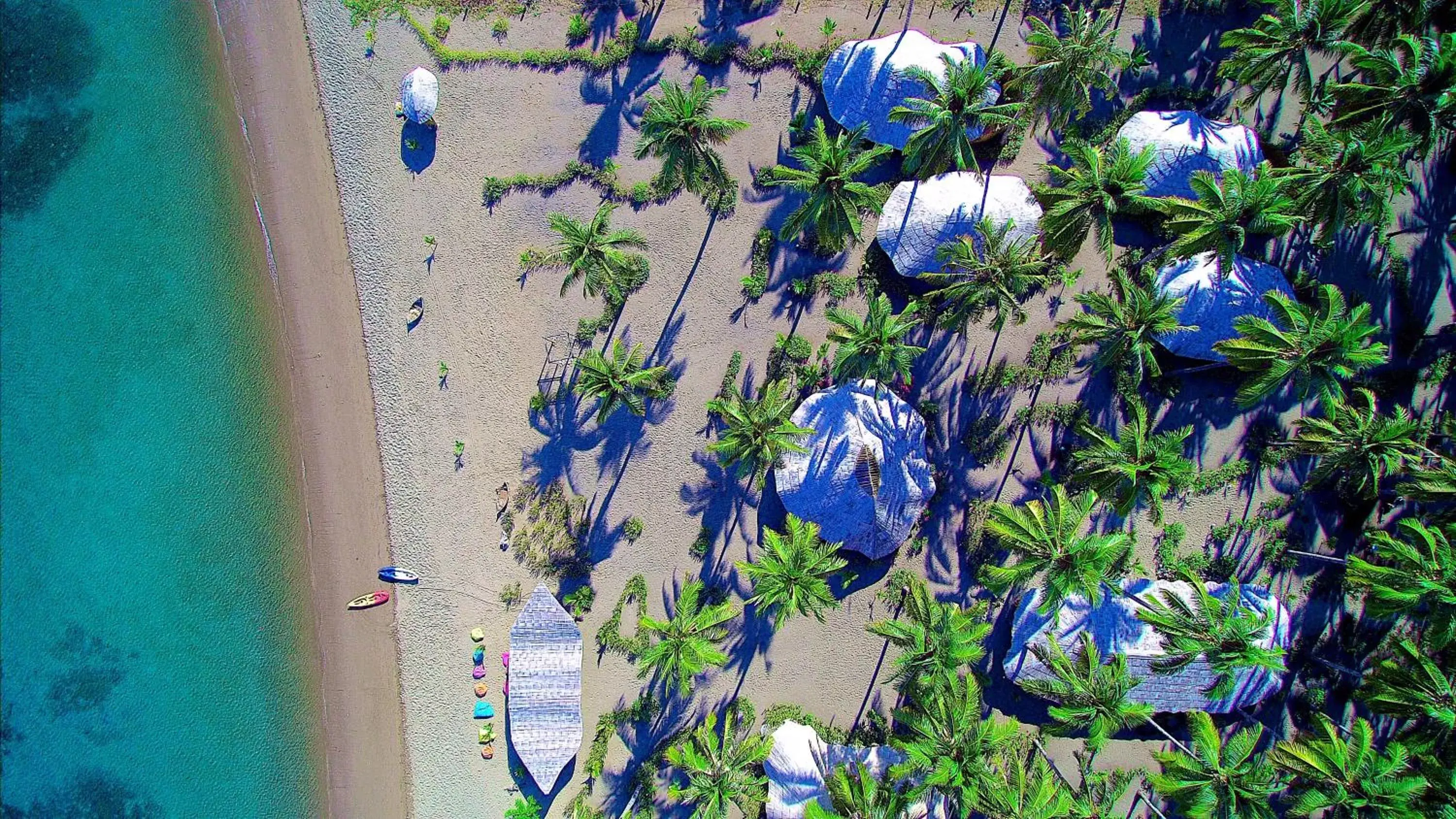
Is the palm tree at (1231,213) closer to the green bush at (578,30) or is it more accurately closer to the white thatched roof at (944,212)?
the white thatched roof at (944,212)

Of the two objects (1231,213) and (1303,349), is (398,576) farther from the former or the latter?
(1303,349)

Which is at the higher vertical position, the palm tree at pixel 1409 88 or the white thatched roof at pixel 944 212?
the palm tree at pixel 1409 88

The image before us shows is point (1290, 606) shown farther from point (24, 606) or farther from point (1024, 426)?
point (24, 606)

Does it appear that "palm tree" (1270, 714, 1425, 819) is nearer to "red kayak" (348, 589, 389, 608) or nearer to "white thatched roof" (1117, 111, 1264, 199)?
"white thatched roof" (1117, 111, 1264, 199)

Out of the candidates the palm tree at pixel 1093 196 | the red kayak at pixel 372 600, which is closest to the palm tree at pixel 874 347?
the palm tree at pixel 1093 196

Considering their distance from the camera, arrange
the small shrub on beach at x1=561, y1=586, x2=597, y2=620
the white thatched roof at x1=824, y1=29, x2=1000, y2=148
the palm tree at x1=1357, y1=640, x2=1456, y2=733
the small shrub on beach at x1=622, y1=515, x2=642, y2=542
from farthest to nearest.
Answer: the small shrub on beach at x1=622, y1=515, x2=642, y2=542, the small shrub on beach at x1=561, y1=586, x2=597, y2=620, the white thatched roof at x1=824, y1=29, x2=1000, y2=148, the palm tree at x1=1357, y1=640, x2=1456, y2=733

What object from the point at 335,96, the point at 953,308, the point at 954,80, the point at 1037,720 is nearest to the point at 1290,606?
the point at 1037,720

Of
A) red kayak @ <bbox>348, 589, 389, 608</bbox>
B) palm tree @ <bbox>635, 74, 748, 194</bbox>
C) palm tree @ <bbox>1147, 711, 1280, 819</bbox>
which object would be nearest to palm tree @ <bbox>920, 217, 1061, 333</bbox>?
palm tree @ <bbox>635, 74, 748, 194</bbox>
